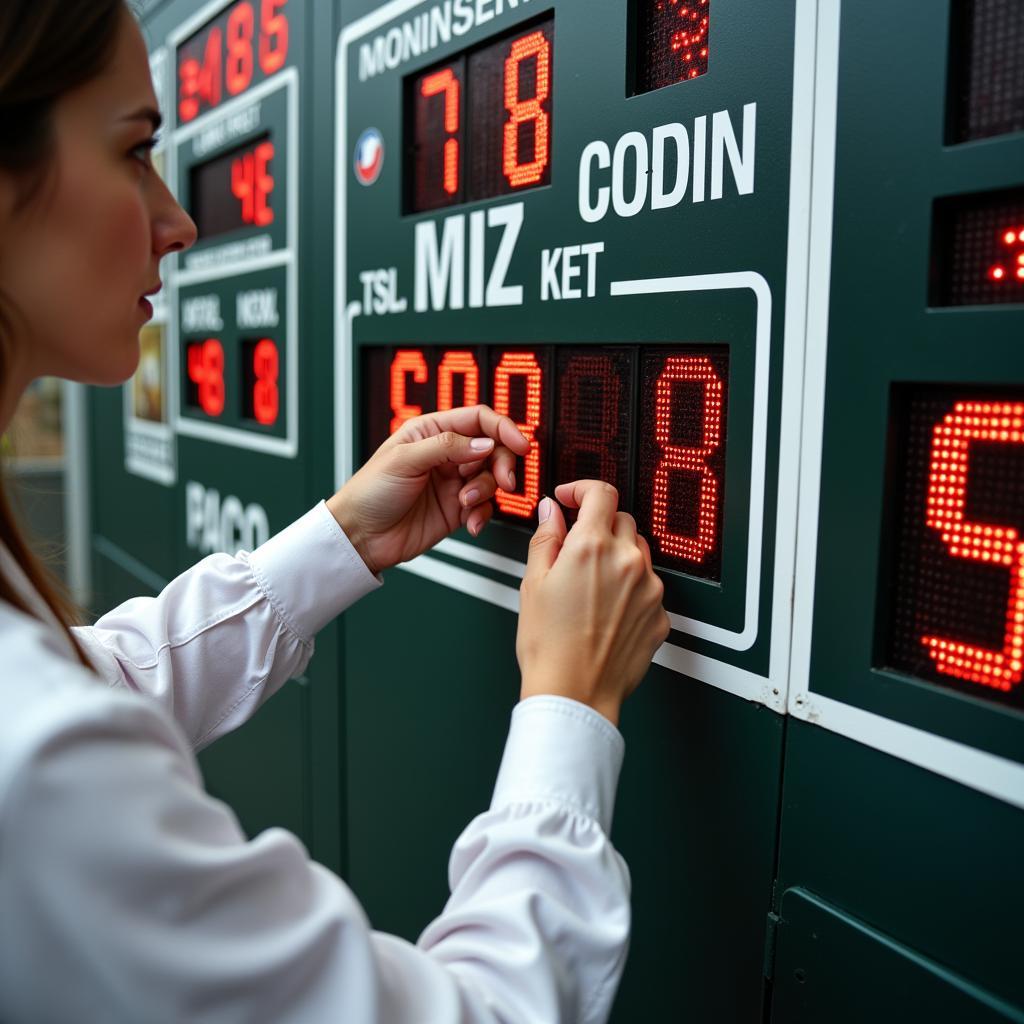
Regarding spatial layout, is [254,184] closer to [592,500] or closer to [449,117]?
[449,117]

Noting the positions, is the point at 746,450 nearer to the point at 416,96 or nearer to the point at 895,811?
the point at 895,811

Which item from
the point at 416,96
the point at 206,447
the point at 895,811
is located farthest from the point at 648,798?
the point at 206,447

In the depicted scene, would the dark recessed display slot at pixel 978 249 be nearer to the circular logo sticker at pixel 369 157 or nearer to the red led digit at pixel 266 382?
the circular logo sticker at pixel 369 157

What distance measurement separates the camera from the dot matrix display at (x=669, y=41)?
971 mm

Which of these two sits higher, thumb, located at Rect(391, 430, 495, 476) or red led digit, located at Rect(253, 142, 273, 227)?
red led digit, located at Rect(253, 142, 273, 227)

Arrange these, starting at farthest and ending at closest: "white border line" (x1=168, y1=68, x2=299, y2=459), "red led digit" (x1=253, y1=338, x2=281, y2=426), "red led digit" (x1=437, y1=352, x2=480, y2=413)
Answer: "red led digit" (x1=253, y1=338, x2=281, y2=426) → "white border line" (x1=168, y1=68, x2=299, y2=459) → "red led digit" (x1=437, y1=352, x2=480, y2=413)

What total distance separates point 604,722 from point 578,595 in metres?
0.11

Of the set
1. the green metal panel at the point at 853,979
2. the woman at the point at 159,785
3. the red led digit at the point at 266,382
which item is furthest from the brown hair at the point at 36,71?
the red led digit at the point at 266,382

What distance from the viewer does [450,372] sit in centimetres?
134

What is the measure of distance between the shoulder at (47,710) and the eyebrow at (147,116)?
0.37 m

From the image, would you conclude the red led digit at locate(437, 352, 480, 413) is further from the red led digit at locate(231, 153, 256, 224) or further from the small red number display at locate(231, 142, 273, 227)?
the red led digit at locate(231, 153, 256, 224)

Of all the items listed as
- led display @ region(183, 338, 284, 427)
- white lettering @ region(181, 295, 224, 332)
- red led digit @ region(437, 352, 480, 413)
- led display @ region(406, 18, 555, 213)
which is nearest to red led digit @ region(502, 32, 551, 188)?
led display @ region(406, 18, 555, 213)

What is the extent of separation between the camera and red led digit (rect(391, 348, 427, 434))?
4.63ft

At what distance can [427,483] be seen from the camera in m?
1.18
